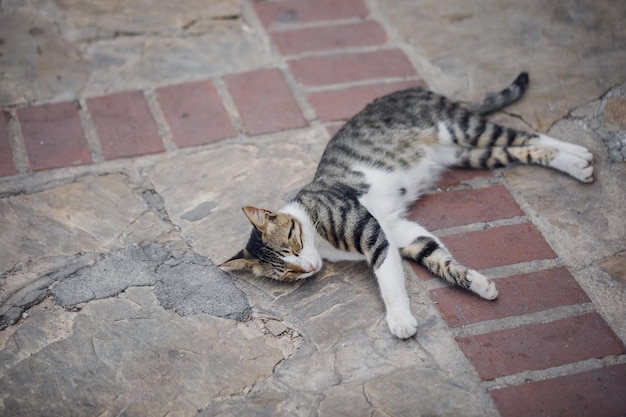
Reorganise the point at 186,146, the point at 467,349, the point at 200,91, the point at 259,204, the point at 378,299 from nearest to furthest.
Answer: the point at 467,349, the point at 378,299, the point at 259,204, the point at 186,146, the point at 200,91

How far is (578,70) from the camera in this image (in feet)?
12.2

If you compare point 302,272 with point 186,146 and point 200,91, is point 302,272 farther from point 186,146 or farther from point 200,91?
point 200,91

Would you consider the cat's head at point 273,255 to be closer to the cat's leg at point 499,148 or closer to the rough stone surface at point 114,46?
the cat's leg at point 499,148

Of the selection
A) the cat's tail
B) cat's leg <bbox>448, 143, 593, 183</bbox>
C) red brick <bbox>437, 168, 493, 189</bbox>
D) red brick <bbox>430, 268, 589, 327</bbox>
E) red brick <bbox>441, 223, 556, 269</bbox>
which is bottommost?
red brick <bbox>430, 268, 589, 327</bbox>

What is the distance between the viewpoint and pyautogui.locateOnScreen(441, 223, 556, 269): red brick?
2.85m

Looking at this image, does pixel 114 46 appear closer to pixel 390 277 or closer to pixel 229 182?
pixel 229 182

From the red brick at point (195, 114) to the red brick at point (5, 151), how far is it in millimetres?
778

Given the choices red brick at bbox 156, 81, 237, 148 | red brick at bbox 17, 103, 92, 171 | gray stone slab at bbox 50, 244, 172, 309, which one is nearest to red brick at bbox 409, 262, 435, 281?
gray stone slab at bbox 50, 244, 172, 309

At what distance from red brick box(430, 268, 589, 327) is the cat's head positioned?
53cm

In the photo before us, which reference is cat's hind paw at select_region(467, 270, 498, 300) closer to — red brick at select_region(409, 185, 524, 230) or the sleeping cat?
the sleeping cat

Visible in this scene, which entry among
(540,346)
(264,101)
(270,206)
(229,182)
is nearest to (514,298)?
(540,346)

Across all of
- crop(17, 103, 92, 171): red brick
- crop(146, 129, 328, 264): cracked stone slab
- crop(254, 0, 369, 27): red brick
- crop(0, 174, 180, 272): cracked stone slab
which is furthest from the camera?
crop(254, 0, 369, 27): red brick

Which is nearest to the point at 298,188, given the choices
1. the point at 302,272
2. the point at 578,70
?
the point at 302,272

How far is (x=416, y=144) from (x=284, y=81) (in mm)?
884
